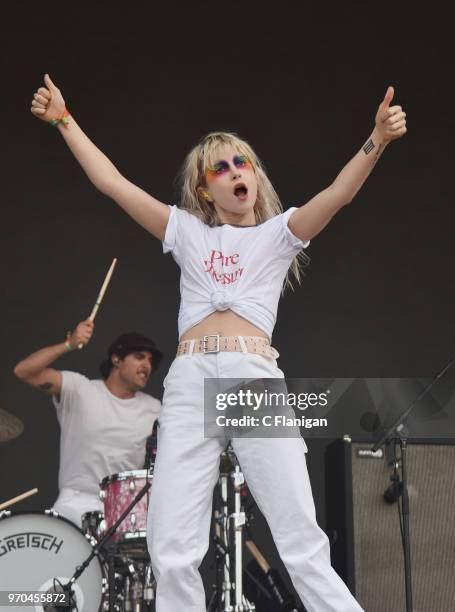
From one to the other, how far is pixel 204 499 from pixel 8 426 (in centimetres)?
201

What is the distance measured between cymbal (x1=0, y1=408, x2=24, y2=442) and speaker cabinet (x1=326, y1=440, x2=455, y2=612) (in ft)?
4.77

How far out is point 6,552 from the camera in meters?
3.55

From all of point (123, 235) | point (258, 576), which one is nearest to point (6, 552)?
point (258, 576)

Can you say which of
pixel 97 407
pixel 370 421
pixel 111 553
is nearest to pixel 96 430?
pixel 97 407

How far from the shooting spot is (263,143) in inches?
190

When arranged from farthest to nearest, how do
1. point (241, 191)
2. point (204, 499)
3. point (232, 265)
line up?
point (241, 191) < point (232, 265) < point (204, 499)

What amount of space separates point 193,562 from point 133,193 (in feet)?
3.29

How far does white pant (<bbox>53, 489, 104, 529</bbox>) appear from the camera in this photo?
13.6 feet

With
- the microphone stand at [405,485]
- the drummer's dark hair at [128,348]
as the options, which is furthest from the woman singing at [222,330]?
the drummer's dark hair at [128,348]

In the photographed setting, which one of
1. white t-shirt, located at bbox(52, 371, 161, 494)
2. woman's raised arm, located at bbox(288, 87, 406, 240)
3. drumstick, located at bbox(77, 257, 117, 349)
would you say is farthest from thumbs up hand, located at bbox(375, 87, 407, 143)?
white t-shirt, located at bbox(52, 371, 161, 494)

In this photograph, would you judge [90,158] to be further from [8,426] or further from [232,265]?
[8,426]

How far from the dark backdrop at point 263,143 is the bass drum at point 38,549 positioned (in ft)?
4.17

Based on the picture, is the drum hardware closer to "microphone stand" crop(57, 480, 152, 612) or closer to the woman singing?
"microphone stand" crop(57, 480, 152, 612)

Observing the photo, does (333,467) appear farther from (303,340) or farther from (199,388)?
(199,388)
